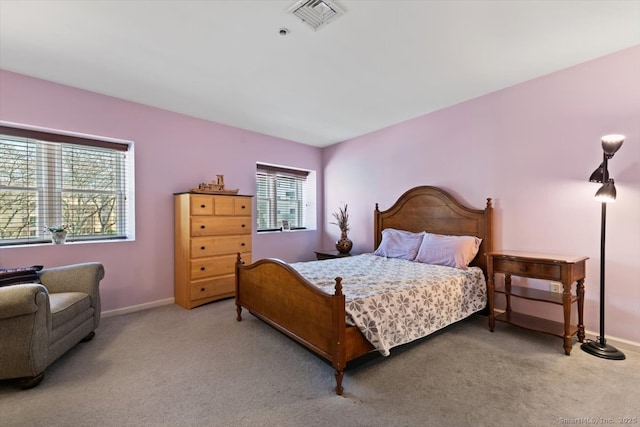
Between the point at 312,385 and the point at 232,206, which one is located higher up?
the point at 232,206

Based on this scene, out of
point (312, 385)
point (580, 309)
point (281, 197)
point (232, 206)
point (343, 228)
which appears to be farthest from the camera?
point (281, 197)

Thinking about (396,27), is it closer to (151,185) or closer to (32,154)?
(151,185)

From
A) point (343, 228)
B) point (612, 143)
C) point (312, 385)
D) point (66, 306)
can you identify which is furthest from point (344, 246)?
point (66, 306)

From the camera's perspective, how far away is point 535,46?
2367 millimetres

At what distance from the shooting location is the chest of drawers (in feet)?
11.5

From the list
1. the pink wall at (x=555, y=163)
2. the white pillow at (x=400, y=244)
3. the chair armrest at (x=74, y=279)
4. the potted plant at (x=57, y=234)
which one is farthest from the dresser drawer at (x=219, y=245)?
the pink wall at (x=555, y=163)

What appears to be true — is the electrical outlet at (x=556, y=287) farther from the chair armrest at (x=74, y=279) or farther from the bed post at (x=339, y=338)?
the chair armrest at (x=74, y=279)

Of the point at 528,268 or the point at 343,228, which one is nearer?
the point at 528,268

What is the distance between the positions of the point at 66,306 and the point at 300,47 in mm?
2786

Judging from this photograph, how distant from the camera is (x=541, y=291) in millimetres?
2828

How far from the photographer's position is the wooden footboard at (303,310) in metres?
1.88

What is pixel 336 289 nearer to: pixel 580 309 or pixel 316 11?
pixel 316 11

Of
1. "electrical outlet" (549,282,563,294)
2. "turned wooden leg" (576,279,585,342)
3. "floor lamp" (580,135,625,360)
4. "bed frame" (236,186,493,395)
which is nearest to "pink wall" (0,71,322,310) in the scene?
"bed frame" (236,186,493,395)

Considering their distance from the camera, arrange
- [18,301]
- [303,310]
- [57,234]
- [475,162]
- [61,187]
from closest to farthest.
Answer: [18,301] → [303,310] → [57,234] → [61,187] → [475,162]
